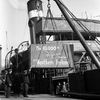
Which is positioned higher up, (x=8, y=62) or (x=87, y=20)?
(x=87, y=20)

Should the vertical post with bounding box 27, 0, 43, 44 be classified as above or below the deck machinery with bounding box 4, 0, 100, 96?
above

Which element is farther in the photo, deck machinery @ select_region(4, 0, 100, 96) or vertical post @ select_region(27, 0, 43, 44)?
vertical post @ select_region(27, 0, 43, 44)

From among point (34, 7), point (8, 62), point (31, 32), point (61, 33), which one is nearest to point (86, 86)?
point (8, 62)

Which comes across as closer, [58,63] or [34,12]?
[58,63]

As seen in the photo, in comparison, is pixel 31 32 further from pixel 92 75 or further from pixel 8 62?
pixel 92 75

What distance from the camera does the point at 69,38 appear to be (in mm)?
46562

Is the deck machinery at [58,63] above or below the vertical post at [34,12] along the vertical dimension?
below

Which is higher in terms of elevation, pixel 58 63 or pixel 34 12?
pixel 34 12

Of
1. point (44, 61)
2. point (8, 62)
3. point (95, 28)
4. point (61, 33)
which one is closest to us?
point (44, 61)

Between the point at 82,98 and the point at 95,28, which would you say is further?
the point at 95,28

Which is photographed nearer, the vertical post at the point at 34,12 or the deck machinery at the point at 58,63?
the deck machinery at the point at 58,63

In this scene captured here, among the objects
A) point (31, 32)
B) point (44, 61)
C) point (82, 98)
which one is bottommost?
point (82, 98)

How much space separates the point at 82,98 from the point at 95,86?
182 centimetres

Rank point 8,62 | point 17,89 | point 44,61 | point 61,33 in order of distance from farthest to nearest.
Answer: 1. point 61,33
2. point 8,62
3. point 44,61
4. point 17,89
